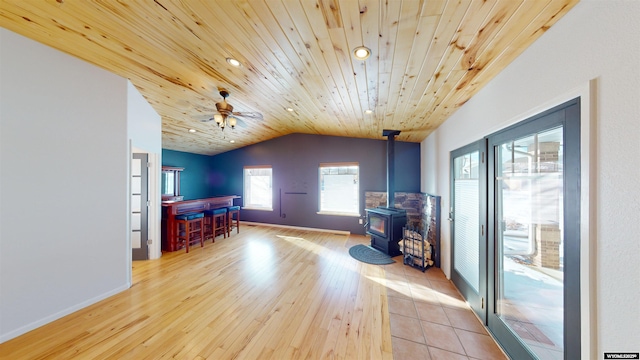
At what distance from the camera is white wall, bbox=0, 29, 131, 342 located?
5.77 feet

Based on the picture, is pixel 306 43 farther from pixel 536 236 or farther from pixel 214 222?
pixel 214 222

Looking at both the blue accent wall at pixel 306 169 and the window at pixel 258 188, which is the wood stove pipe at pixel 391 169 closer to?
the blue accent wall at pixel 306 169

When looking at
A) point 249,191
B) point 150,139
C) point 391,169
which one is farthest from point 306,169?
point 150,139

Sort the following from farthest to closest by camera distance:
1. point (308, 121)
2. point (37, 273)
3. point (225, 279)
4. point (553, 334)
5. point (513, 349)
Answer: point (308, 121), point (225, 279), point (37, 273), point (513, 349), point (553, 334)

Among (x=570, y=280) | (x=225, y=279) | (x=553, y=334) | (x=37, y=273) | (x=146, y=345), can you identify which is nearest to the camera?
(x=570, y=280)

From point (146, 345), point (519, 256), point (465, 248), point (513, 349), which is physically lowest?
point (146, 345)

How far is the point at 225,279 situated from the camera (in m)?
2.81

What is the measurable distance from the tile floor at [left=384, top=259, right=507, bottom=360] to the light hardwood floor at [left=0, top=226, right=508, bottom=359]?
0.04ft

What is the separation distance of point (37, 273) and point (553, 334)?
4265 mm

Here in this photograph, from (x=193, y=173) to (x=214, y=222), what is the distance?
2892 mm

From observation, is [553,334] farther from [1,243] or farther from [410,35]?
[1,243]

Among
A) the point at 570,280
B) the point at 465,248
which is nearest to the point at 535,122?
the point at 570,280

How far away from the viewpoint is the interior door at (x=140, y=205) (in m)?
3.33

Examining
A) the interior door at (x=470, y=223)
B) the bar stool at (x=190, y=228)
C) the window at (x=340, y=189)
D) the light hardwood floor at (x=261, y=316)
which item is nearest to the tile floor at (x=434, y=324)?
the light hardwood floor at (x=261, y=316)
